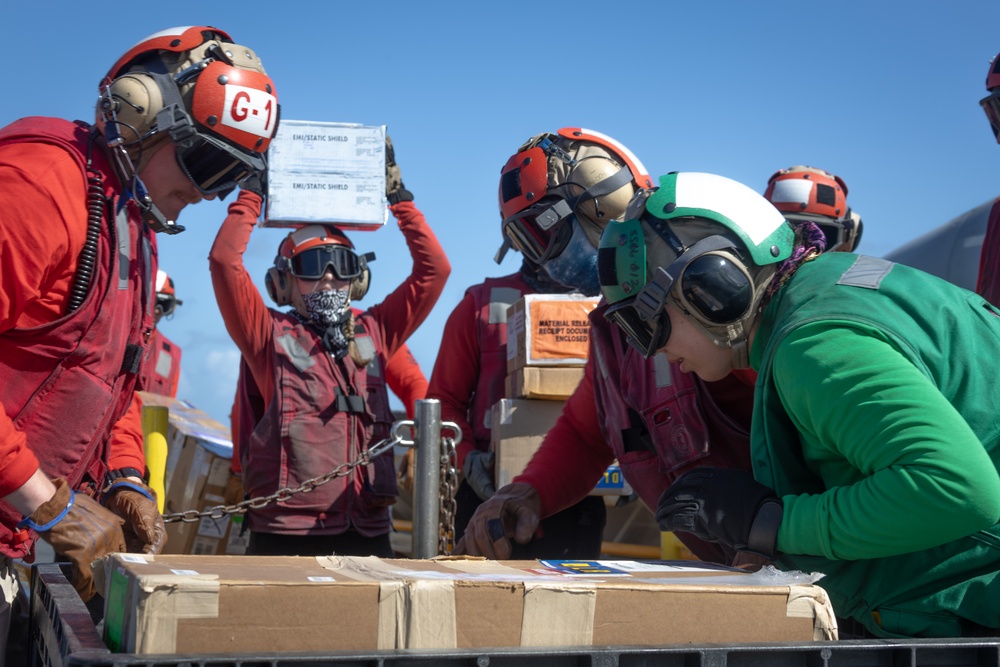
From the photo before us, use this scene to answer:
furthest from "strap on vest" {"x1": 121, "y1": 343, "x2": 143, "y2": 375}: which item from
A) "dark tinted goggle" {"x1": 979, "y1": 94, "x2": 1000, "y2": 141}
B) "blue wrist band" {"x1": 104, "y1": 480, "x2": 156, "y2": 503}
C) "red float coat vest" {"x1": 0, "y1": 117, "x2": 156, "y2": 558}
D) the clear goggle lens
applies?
"dark tinted goggle" {"x1": 979, "y1": 94, "x2": 1000, "y2": 141}

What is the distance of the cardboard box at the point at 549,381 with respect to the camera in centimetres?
494

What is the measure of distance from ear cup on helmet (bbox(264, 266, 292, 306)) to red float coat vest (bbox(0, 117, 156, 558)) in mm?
3034

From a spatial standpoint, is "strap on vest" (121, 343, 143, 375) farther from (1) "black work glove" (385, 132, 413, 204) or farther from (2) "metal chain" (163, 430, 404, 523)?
(1) "black work glove" (385, 132, 413, 204)

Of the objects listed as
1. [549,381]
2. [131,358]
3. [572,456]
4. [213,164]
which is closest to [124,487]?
[131,358]

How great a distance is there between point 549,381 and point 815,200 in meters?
3.13

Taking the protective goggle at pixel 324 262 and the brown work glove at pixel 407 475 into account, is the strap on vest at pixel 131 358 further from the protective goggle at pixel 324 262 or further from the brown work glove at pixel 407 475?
the protective goggle at pixel 324 262

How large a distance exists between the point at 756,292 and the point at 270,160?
432 centimetres

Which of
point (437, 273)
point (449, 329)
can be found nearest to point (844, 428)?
point (449, 329)

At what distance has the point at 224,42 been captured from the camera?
3783mm

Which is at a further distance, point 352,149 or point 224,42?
point 352,149

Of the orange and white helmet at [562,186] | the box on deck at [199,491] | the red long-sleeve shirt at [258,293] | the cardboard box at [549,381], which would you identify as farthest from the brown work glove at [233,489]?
the orange and white helmet at [562,186]

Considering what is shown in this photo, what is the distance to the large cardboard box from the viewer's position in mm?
1651

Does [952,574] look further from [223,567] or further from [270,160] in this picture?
[270,160]

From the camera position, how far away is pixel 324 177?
631 centimetres
